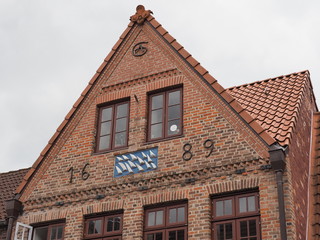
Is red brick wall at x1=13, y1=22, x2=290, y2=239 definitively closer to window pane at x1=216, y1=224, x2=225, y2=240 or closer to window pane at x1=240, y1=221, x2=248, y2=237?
window pane at x1=216, y1=224, x2=225, y2=240

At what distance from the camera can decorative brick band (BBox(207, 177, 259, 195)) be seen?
12.8 metres

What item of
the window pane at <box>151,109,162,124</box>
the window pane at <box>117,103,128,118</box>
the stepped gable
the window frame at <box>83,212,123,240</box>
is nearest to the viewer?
the stepped gable

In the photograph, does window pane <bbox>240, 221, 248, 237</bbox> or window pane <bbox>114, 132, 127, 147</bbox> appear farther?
window pane <bbox>114, 132, 127, 147</bbox>

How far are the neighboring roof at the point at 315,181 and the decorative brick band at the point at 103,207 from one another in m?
4.55

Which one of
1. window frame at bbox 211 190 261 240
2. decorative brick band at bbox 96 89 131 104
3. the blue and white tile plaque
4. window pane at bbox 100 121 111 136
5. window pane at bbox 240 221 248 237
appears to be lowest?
window pane at bbox 240 221 248 237

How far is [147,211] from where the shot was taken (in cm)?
1395

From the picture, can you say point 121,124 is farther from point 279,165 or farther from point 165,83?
point 279,165

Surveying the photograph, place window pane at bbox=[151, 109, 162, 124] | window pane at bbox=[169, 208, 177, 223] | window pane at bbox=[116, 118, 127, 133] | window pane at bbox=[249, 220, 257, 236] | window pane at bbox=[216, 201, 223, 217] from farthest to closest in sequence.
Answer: window pane at bbox=[116, 118, 127, 133], window pane at bbox=[151, 109, 162, 124], window pane at bbox=[169, 208, 177, 223], window pane at bbox=[216, 201, 223, 217], window pane at bbox=[249, 220, 257, 236]

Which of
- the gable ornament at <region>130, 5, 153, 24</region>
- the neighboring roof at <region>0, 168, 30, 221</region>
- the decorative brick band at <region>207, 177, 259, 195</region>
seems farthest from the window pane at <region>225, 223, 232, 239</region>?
the neighboring roof at <region>0, 168, 30, 221</region>

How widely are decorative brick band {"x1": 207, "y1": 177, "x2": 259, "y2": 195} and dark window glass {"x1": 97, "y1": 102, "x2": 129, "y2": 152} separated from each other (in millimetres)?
3092

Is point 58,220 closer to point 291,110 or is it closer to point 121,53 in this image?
point 121,53

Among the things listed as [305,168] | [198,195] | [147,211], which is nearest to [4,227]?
[147,211]

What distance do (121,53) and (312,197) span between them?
6.73 metres

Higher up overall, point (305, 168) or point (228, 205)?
point (305, 168)
